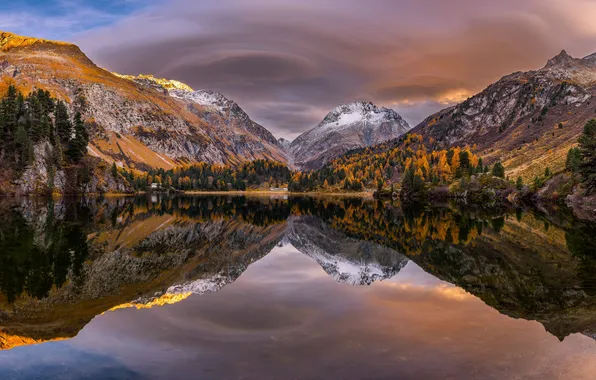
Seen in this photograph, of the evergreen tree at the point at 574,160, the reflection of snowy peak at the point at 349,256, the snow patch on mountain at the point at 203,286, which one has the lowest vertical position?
the reflection of snowy peak at the point at 349,256

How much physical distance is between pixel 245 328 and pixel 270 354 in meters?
3.21

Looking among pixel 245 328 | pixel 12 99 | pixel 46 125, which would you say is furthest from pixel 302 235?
pixel 12 99

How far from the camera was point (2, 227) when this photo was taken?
5003 centimetres

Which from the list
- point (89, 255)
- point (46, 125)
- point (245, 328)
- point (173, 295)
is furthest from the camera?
point (46, 125)

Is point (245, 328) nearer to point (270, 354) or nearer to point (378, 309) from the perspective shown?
point (270, 354)

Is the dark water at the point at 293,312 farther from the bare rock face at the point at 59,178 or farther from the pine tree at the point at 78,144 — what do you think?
the pine tree at the point at 78,144

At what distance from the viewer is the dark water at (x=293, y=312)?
14.4m

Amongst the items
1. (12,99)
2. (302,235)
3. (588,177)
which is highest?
(12,99)

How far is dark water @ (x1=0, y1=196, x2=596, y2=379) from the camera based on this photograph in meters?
14.4

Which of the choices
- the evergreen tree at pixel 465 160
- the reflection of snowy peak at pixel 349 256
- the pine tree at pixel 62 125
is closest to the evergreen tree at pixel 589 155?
the reflection of snowy peak at pixel 349 256

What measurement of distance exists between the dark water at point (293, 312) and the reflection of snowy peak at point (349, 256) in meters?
→ 0.30

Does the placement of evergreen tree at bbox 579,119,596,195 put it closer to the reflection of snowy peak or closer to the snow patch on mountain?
the reflection of snowy peak

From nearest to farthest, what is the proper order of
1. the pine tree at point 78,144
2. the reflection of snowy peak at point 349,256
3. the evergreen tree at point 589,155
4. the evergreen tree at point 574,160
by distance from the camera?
1. the reflection of snowy peak at point 349,256
2. the evergreen tree at point 589,155
3. the evergreen tree at point 574,160
4. the pine tree at point 78,144

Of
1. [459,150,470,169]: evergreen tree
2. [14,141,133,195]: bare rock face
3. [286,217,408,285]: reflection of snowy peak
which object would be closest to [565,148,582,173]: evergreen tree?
[459,150,470,169]: evergreen tree
